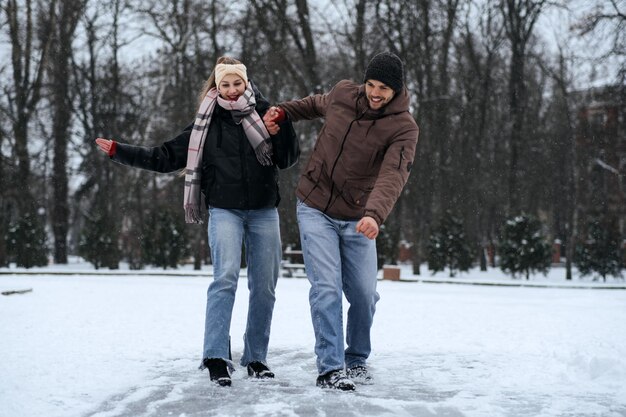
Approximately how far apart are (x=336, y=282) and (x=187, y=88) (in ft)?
84.1

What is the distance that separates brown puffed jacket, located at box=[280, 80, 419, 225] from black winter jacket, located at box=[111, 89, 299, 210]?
22cm

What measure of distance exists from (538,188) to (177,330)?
36707mm

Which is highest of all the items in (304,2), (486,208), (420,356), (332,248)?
(304,2)

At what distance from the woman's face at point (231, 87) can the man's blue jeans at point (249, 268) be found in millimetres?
715

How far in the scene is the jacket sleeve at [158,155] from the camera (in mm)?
4777

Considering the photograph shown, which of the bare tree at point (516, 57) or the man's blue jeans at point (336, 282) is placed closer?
the man's blue jeans at point (336, 282)

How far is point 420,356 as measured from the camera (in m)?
5.61

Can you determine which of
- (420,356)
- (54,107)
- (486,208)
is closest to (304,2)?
(54,107)

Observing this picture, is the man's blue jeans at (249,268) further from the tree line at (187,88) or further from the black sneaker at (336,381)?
the tree line at (187,88)

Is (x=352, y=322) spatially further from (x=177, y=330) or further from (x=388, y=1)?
(x=388, y=1)

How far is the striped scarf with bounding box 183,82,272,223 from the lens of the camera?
4.58 meters

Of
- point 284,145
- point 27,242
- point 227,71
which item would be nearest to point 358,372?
point 284,145

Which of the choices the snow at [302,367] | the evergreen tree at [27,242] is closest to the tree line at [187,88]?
the evergreen tree at [27,242]

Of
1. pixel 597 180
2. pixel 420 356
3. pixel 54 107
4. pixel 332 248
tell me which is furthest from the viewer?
pixel 597 180
